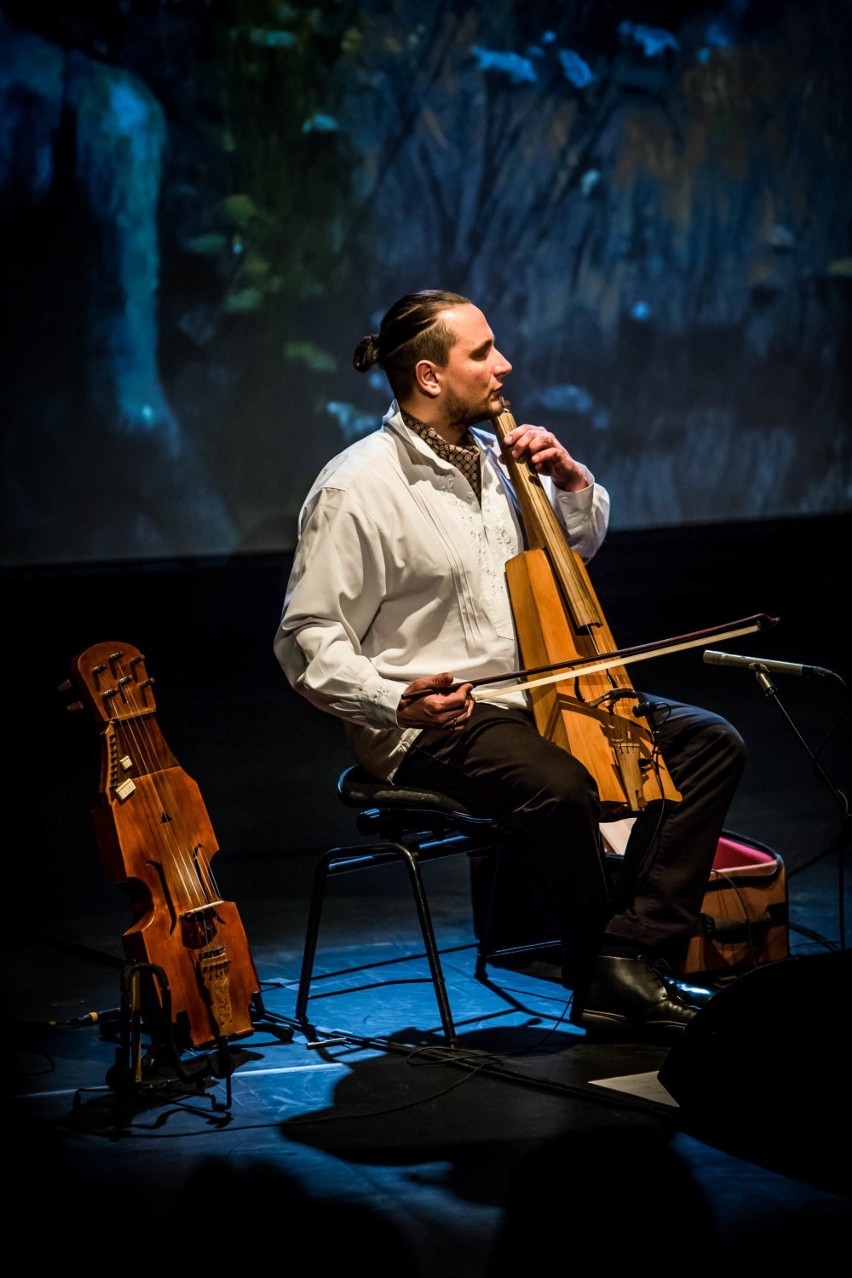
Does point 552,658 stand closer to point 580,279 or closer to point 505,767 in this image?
point 505,767

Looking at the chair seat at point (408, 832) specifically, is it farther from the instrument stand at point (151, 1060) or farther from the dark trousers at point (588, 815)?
the instrument stand at point (151, 1060)

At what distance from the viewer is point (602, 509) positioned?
3453 mm

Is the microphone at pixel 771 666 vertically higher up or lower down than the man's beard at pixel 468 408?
lower down

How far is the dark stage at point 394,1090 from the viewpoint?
6.96ft

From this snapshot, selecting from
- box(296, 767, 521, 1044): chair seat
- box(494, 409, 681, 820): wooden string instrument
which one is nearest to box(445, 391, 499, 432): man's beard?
box(494, 409, 681, 820): wooden string instrument

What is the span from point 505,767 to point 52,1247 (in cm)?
125

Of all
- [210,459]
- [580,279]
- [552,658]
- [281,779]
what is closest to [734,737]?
[552,658]

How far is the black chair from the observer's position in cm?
304

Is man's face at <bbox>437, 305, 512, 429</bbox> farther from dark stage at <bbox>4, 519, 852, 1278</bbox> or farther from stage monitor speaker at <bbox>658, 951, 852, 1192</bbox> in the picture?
stage monitor speaker at <bbox>658, 951, 852, 1192</bbox>

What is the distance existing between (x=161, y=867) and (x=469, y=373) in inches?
47.8

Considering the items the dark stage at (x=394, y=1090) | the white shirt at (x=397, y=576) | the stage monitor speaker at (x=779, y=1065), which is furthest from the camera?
the white shirt at (x=397, y=576)

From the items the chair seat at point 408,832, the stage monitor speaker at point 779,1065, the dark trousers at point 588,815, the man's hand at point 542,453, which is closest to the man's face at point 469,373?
the man's hand at point 542,453

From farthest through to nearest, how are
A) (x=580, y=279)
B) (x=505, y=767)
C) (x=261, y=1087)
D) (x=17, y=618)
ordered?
(x=580, y=279) < (x=17, y=618) < (x=505, y=767) < (x=261, y=1087)

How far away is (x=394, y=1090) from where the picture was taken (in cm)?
282
